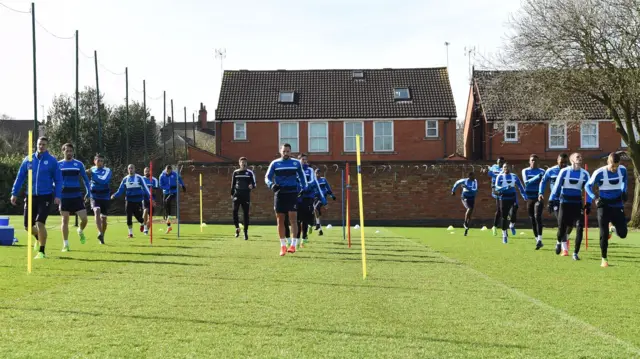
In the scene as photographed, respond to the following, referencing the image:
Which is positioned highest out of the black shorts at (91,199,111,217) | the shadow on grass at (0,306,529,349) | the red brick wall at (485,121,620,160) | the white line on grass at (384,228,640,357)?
the red brick wall at (485,121,620,160)

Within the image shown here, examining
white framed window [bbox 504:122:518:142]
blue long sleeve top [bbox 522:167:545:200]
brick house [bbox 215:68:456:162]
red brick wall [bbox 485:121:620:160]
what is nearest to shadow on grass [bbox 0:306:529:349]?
blue long sleeve top [bbox 522:167:545:200]

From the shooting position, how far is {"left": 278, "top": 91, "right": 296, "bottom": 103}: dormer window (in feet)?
164

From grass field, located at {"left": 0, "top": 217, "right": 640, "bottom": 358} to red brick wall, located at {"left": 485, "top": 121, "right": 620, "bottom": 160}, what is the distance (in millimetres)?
32784

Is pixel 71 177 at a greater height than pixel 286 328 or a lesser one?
greater

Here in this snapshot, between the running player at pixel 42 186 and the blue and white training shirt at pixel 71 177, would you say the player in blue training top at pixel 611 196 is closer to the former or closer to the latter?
the running player at pixel 42 186

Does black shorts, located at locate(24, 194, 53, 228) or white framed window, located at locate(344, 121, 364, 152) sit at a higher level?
white framed window, located at locate(344, 121, 364, 152)

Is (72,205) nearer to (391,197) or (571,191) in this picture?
(571,191)

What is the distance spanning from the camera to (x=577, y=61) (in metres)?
30.2

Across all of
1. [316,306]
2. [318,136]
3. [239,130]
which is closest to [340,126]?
[318,136]

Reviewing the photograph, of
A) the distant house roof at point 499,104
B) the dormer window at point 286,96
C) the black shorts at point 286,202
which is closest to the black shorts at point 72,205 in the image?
the black shorts at point 286,202

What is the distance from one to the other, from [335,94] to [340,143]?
402cm

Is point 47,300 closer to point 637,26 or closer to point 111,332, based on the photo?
point 111,332

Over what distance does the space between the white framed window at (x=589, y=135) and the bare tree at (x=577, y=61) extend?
14.2 m

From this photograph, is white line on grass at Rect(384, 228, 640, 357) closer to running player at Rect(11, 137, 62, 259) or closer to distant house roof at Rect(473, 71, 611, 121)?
running player at Rect(11, 137, 62, 259)
